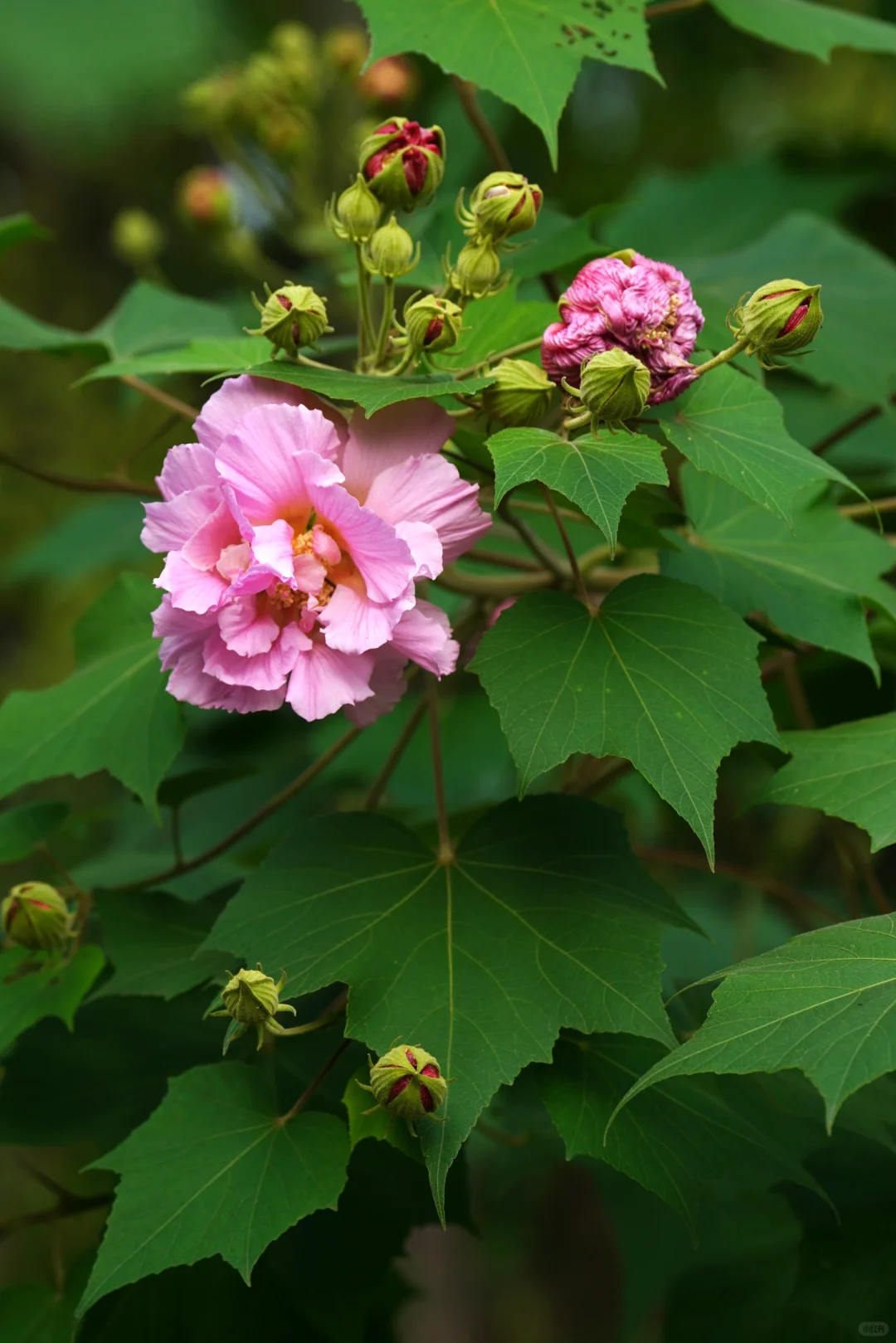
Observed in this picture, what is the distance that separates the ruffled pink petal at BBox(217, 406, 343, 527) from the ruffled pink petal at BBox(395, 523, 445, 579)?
5cm

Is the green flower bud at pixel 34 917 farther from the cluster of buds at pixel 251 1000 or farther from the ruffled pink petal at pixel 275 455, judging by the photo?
the ruffled pink petal at pixel 275 455

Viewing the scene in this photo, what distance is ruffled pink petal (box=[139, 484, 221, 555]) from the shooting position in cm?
76

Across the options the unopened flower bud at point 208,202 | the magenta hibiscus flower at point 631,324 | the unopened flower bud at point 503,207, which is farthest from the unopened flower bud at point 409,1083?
the unopened flower bud at point 208,202

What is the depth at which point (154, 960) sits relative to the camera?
3.05 ft

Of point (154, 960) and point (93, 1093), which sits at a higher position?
point (154, 960)

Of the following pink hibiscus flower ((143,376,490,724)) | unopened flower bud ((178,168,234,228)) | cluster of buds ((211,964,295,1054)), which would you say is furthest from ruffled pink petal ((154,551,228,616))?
unopened flower bud ((178,168,234,228))

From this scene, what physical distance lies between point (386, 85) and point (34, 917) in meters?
1.28

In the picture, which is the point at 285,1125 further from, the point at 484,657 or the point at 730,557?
the point at 730,557

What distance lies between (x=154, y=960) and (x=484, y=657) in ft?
1.22

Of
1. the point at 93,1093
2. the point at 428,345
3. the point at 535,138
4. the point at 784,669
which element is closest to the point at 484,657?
the point at 428,345

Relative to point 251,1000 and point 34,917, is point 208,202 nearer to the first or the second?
point 34,917

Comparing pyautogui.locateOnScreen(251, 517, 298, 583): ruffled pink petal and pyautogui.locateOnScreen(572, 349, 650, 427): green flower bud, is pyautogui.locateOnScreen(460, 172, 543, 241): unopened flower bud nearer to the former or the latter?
pyautogui.locateOnScreen(572, 349, 650, 427): green flower bud

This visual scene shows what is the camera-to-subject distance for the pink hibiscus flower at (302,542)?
746 mm

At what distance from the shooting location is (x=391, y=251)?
820 millimetres
